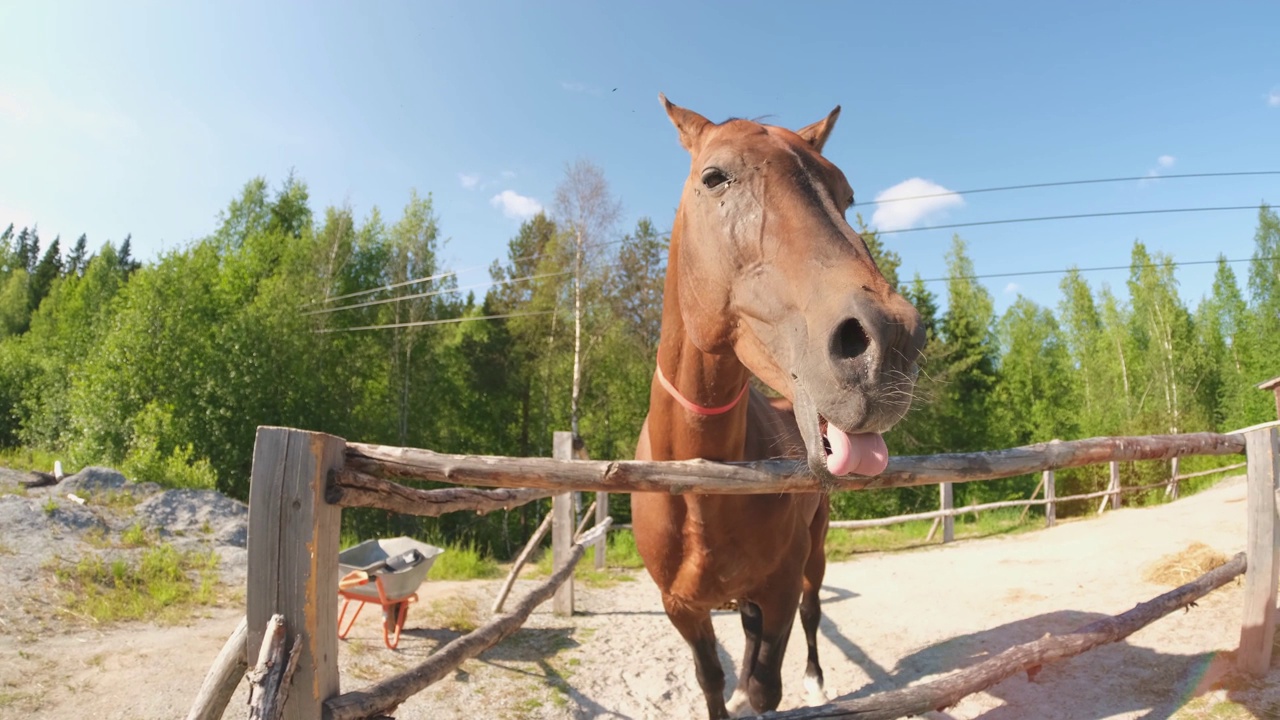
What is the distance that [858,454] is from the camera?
1361 mm

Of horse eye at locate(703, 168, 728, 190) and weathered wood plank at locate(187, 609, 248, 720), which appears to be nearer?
weathered wood plank at locate(187, 609, 248, 720)

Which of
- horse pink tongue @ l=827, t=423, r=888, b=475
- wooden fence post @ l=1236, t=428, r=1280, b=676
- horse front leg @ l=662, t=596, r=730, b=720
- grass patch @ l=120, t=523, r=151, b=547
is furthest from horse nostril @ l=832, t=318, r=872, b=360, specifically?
grass patch @ l=120, t=523, r=151, b=547

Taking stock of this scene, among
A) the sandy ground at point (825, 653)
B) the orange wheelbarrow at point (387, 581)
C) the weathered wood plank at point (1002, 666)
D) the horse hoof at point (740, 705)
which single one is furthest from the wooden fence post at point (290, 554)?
the orange wheelbarrow at point (387, 581)

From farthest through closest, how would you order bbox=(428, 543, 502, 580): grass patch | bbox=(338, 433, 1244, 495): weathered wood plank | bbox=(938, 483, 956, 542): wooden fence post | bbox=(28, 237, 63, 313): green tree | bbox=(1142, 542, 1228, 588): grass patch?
bbox=(28, 237, 63, 313): green tree, bbox=(938, 483, 956, 542): wooden fence post, bbox=(428, 543, 502, 580): grass patch, bbox=(1142, 542, 1228, 588): grass patch, bbox=(338, 433, 1244, 495): weathered wood plank

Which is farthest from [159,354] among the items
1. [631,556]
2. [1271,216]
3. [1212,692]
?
[1271,216]

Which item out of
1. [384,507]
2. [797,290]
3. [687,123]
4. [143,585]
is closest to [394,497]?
[384,507]

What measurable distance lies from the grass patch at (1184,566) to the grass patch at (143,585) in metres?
8.55

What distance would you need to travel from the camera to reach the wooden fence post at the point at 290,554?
1373mm

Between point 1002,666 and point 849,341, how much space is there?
2131mm

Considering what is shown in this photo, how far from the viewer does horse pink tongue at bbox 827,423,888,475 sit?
1.36m

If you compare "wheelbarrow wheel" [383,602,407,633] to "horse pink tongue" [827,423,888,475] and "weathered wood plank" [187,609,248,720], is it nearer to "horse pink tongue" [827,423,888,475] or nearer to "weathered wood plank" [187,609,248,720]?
"weathered wood plank" [187,609,248,720]

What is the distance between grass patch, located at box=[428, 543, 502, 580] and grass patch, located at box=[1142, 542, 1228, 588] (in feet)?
23.9

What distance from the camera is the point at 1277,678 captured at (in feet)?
10.5

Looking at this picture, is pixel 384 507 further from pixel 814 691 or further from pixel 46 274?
pixel 46 274
